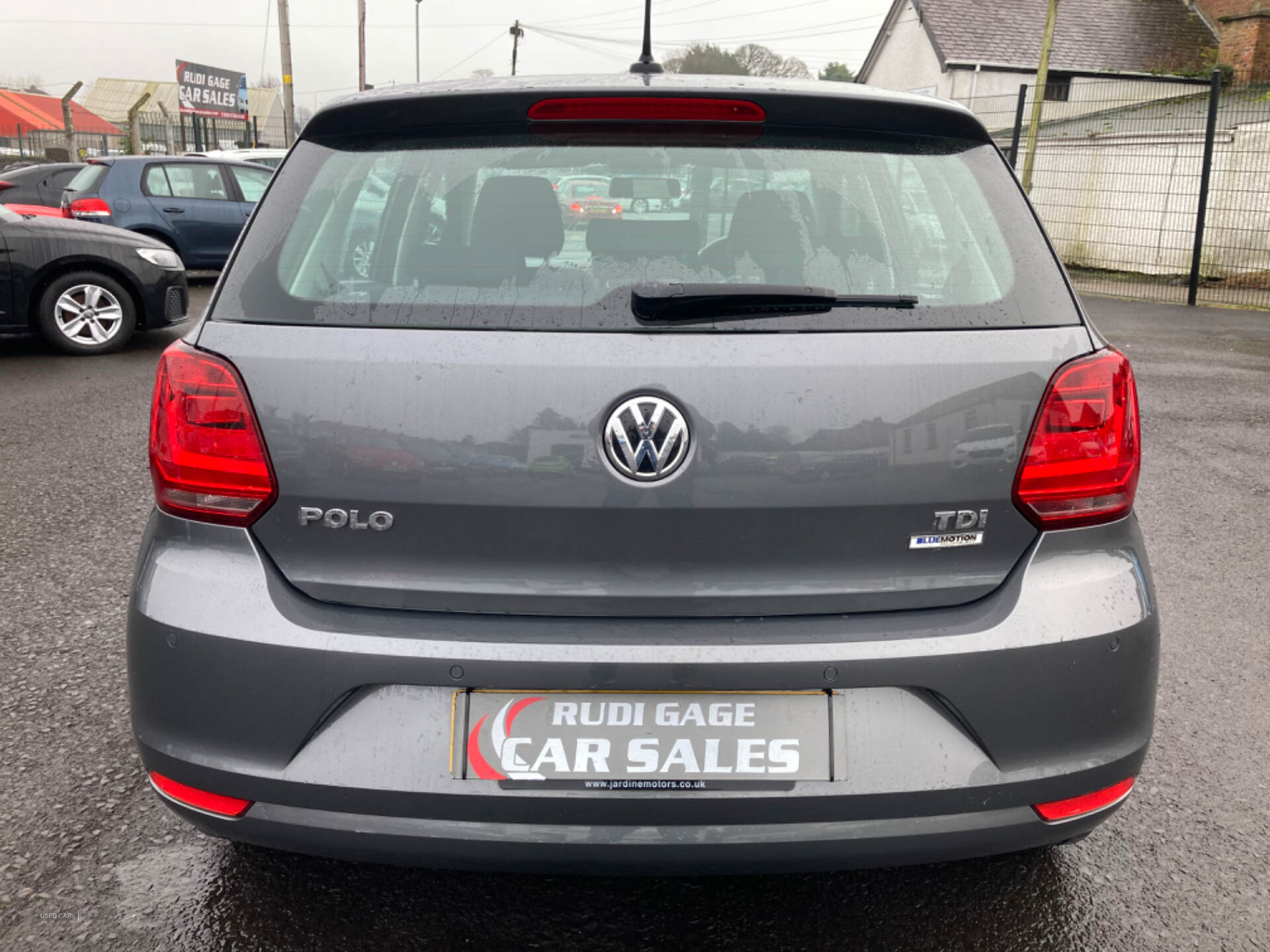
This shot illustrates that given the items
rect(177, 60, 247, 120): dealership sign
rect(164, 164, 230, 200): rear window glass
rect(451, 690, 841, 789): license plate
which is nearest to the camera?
rect(451, 690, 841, 789): license plate

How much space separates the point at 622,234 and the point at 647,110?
10.0 inches

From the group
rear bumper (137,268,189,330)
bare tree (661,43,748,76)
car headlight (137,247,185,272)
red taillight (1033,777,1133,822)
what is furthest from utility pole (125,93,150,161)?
bare tree (661,43,748,76)

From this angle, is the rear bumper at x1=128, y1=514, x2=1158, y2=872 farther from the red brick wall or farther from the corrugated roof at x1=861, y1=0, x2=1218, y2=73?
the corrugated roof at x1=861, y1=0, x2=1218, y2=73

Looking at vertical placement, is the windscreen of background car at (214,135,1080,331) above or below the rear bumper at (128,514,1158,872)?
above

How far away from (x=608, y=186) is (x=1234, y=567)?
3.38 m

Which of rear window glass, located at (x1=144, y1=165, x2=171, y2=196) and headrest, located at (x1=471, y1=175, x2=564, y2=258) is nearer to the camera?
headrest, located at (x1=471, y1=175, x2=564, y2=258)

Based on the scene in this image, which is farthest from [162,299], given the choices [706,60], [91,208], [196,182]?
[706,60]

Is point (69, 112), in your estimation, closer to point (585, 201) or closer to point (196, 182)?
point (196, 182)

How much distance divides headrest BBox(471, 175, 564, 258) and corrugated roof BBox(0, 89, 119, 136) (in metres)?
44.8

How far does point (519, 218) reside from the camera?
75.0 inches

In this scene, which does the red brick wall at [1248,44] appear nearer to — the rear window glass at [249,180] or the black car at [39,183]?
the rear window glass at [249,180]

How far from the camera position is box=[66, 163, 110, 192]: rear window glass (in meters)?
12.9

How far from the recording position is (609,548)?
173 cm

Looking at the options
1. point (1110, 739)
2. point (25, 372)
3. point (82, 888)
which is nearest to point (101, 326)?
point (25, 372)
